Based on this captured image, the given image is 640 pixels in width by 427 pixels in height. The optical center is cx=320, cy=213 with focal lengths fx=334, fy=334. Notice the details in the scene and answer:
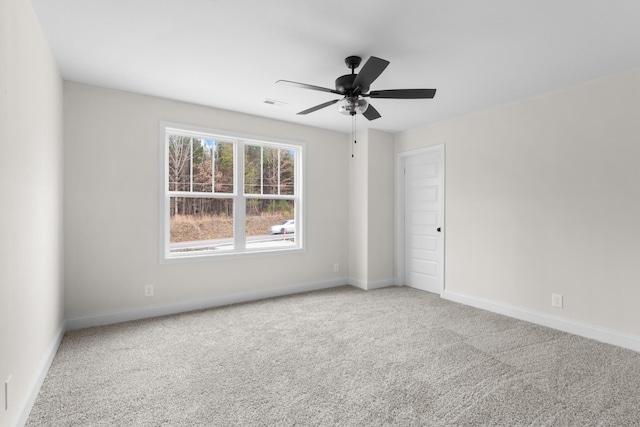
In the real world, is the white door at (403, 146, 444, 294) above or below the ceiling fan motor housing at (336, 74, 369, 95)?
below

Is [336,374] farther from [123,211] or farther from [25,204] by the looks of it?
[123,211]

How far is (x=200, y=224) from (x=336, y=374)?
100 inches

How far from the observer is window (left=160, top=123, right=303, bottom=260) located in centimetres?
395

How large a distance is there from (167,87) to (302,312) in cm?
284

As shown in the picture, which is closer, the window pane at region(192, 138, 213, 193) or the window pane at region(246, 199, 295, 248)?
the window pane at region(192, 138, 213, 193)

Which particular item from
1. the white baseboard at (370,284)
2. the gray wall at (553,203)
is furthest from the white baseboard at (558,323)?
the white baseboard at (370,284)

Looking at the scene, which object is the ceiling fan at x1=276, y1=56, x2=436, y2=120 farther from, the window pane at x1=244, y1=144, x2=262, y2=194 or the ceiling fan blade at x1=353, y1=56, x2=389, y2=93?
the window pane at x1=244, y1=144, x2=262, y2=194

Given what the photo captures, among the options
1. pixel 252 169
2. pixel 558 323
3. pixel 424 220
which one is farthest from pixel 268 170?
pixel 558 323

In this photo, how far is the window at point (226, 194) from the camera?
395 centimetres

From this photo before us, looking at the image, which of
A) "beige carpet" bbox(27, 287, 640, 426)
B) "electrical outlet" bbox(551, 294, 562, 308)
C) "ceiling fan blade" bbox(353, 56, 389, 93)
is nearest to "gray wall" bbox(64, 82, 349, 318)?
"beige carpet" bbox(27, 287, 640, 426)

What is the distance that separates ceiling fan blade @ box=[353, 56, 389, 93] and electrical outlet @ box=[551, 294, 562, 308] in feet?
9.35

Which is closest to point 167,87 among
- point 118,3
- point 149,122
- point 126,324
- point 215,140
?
point 149,122

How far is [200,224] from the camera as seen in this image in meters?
4.12

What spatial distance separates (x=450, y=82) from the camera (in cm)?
323
